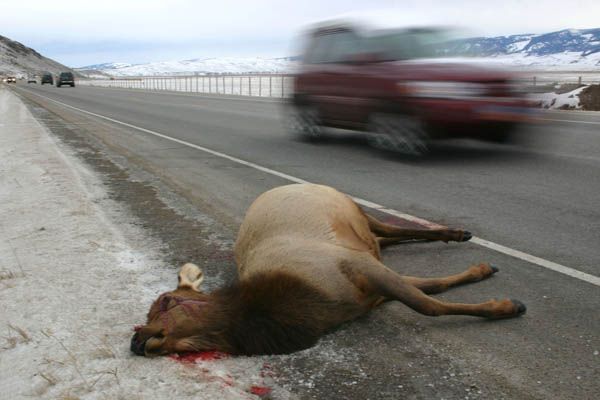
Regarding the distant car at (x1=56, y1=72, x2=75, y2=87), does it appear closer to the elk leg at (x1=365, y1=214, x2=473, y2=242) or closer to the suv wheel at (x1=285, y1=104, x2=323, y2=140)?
the suv wheel at (x1=285, y1=104, x2=323, y2=140)

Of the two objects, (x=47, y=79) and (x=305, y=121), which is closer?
(x=305, y=121)

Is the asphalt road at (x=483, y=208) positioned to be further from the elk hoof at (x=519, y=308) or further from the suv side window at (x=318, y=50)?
the suv side window at (x=318, y=50)

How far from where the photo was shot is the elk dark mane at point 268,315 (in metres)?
2.97

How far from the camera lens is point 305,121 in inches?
487

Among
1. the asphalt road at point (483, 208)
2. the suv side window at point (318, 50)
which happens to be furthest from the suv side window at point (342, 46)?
the asphalt road at point (483, 208)

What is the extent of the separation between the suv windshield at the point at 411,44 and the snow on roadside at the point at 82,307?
5.05 metres

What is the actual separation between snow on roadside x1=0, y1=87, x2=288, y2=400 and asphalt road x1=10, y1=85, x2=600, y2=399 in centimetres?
87

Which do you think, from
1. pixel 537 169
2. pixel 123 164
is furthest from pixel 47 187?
pixel 537 169

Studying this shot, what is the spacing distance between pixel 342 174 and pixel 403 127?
5.03ft

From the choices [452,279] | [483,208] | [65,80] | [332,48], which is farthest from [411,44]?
[65,80]

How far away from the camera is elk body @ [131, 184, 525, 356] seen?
9.59 ft

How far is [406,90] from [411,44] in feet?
3.44

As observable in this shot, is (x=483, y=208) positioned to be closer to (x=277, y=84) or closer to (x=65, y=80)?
(x=277, y=84)

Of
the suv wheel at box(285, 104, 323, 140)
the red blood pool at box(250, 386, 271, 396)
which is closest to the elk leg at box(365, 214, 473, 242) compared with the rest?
the red blood pool at box(250, 386, 271, 396)
